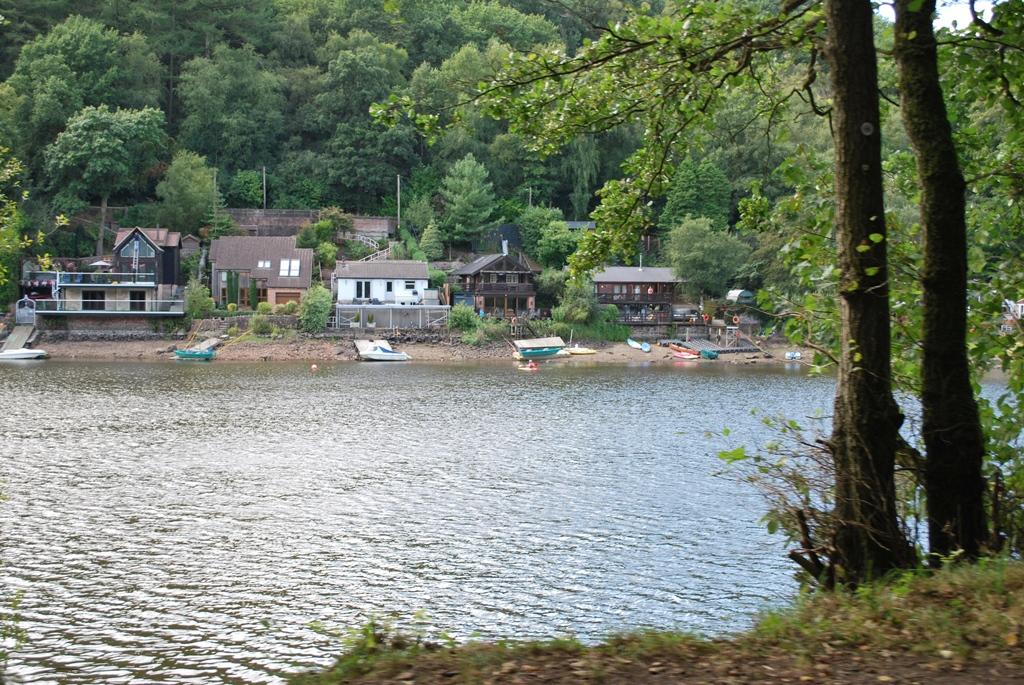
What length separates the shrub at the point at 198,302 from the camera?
207ft

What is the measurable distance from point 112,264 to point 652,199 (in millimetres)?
61332

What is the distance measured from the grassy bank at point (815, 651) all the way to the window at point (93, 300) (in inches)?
2393

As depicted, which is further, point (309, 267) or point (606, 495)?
point (309, 267)

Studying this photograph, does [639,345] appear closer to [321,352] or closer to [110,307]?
[321,352]

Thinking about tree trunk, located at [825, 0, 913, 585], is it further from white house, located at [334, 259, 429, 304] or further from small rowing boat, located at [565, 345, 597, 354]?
white house, located at [334, 259, 429, 304]

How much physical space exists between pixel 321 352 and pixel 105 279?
1579 cm

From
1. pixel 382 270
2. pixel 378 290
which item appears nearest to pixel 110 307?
pixel 378 290

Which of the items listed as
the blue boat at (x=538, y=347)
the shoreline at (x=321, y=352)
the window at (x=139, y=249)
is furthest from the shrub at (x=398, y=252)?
the window at (x=139, y=249)

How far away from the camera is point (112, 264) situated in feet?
211

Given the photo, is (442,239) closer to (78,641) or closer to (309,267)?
(309,267)

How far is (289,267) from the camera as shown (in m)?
66.9

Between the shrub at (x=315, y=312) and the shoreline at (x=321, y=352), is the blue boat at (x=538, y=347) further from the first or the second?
the shrub at (x=315, y=312)

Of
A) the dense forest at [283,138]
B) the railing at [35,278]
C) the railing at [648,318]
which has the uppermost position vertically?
the dense forest at [283,138]

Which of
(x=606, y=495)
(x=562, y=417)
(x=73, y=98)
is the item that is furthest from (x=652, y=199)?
(x=73, y=98)
